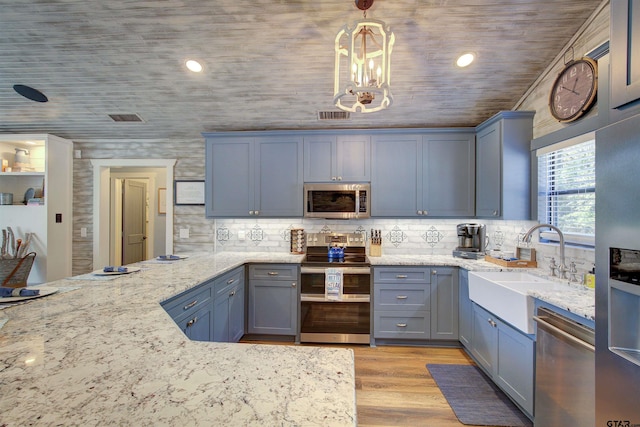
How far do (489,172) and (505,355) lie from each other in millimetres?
1785

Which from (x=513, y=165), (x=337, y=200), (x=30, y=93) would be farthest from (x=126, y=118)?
(x=513, y=165)

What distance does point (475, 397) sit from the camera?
224 cm

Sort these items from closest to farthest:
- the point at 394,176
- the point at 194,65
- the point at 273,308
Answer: the point at 194,65 < the point at 273,308 < the point at 394,176

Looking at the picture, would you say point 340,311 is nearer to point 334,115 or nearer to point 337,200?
point 337,200

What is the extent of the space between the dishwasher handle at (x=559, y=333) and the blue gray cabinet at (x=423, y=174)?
171cm

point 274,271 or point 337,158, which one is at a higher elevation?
point 337,158

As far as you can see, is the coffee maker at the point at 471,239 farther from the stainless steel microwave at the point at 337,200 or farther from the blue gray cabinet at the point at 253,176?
the blue gray cabinet at the point at 253,176

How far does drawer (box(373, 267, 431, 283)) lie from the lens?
9.95 ft

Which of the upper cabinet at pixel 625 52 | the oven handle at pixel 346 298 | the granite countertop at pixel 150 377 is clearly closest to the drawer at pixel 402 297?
the oven handle at pixel 346 298

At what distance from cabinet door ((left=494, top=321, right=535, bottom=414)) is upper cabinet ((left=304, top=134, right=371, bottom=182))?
203 cm

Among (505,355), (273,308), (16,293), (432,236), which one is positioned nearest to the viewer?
(16,293)

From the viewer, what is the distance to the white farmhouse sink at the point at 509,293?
6.19 feet

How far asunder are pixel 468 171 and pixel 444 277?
1.27 meters

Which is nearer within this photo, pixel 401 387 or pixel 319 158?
pixel 401 387
